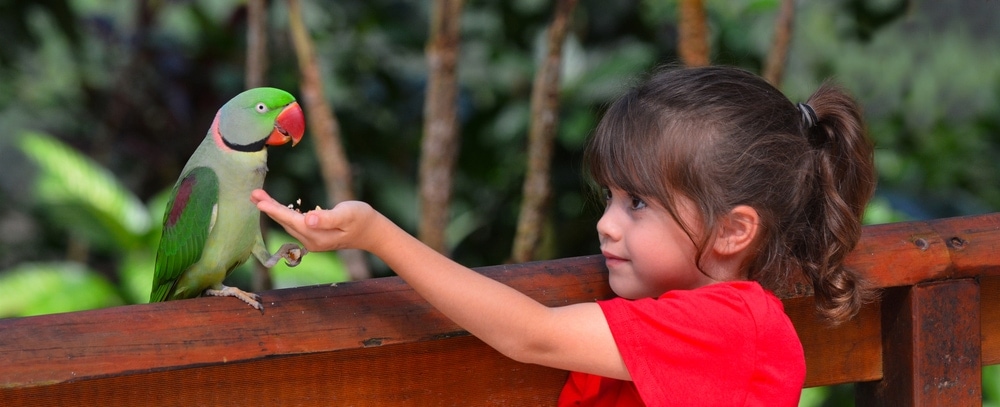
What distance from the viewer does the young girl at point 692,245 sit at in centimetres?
105

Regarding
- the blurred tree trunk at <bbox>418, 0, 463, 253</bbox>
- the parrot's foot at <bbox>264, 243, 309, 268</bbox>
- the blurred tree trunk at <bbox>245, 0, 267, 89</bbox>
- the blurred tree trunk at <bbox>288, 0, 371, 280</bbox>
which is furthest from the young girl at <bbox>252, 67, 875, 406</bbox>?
the blurred tree trunk at <bbox>245, 0, 267, 89</bbox>

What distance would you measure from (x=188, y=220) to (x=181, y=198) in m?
0.03

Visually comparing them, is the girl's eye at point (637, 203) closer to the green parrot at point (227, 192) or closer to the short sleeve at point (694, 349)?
the short sleeve at point (694, 349)

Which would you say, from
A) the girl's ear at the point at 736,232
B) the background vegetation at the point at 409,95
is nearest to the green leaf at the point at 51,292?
the background vegetation at the point at 409,95

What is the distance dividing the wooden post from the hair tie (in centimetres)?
33

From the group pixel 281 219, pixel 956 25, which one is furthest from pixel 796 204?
pixel 956 25

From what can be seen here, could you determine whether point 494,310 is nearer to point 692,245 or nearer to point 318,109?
point 692,245

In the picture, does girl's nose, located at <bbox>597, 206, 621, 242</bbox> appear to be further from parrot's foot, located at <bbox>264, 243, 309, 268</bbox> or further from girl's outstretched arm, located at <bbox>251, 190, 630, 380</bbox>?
parrot's foot, located at <bbox>264, 243, 309, 268</bbox>

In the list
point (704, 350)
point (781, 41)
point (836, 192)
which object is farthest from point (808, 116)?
point (781, 41)

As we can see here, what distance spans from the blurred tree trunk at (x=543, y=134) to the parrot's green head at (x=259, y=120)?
1.69 m

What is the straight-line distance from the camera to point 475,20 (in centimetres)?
431

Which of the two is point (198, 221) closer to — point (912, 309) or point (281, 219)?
point (281, 219)

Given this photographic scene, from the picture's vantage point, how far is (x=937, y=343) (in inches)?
54.6

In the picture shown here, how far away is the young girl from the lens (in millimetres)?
1053
